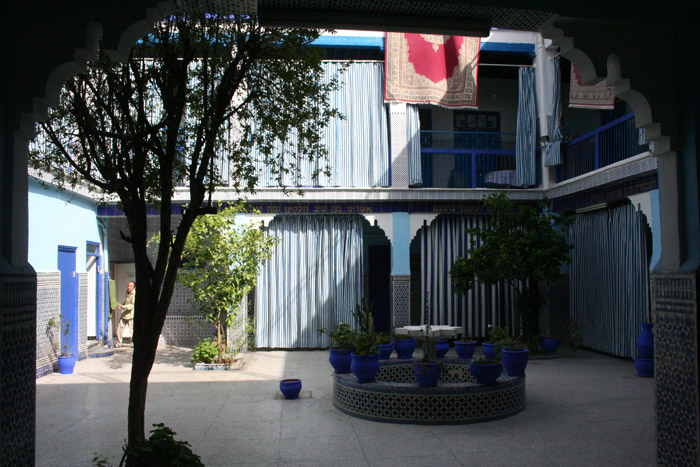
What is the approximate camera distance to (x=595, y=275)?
12297mm

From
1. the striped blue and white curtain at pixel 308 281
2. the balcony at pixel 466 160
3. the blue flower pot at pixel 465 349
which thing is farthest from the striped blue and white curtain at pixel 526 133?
the blue flower pot at pixel 465 349

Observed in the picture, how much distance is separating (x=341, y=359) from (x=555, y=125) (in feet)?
25.6

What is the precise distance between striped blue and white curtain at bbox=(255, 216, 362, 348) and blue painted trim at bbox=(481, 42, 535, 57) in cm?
491

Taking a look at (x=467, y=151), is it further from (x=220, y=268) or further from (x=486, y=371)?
(x=486, y=371)

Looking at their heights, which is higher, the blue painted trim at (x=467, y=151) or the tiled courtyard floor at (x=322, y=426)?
the blue painted trim at (x=467, y=151)

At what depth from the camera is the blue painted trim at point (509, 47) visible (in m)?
13.4

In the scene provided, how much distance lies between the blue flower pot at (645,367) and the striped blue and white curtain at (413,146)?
230 inches

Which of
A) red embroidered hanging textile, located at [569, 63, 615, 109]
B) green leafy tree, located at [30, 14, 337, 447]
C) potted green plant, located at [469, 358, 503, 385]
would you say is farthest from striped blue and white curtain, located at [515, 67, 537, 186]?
green leafy tree, located at [30, 14, 337, 447]

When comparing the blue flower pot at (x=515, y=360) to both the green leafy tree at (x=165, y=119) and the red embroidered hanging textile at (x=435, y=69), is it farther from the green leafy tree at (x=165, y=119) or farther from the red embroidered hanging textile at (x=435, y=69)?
the red embroidered hanging textile at (x=435, y=69)

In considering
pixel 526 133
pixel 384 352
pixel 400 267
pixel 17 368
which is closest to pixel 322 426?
pixel 384 352

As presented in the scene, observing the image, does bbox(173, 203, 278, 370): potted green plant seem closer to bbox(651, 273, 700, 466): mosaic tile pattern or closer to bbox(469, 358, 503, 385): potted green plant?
bbox(469, 358, 503, 385): potted green plant

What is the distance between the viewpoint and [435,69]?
42.3 ft

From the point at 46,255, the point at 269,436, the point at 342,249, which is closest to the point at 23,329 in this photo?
the point at 269,436

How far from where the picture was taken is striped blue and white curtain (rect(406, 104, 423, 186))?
43.8 ft
